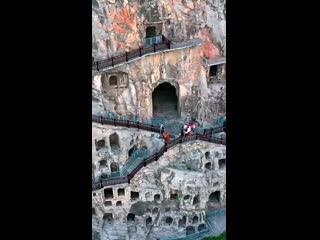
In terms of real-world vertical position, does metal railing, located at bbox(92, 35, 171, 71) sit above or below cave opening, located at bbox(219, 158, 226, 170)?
above

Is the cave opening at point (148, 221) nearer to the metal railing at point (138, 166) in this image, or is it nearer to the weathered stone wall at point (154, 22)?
the metal railing at point (138, 166)

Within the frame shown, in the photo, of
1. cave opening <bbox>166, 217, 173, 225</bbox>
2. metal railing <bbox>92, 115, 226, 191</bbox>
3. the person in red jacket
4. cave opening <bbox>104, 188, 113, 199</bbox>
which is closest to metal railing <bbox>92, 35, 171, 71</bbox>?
metal railing <bbox>92, 115, 226, 191</bbox>

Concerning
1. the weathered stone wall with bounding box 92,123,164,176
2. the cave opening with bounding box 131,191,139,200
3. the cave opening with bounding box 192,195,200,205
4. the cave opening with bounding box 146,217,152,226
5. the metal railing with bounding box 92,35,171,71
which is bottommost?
the cave opening with bounding box 146,217,152,226

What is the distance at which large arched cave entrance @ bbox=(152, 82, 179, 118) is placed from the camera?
1311cm

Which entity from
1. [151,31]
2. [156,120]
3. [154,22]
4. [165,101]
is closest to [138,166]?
[156,120]

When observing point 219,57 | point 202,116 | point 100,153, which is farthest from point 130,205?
point 219,57

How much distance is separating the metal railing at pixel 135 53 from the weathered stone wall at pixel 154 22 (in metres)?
0.07

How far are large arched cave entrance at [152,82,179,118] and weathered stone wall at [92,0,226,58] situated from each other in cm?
89

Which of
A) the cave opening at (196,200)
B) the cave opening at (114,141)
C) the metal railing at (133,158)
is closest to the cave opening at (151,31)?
the metal railing at (133,158)

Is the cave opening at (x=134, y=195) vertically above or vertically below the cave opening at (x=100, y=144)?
below

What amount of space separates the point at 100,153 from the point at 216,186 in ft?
6.83

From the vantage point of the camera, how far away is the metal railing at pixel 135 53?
41.1 ft

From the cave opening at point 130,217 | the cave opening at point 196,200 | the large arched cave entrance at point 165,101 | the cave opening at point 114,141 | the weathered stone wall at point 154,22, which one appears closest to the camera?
the weathered stone wall at point 154,22

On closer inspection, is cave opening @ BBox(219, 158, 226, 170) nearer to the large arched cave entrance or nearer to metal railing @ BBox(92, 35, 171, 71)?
the large arched cave entrance
